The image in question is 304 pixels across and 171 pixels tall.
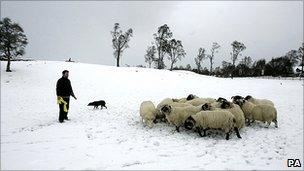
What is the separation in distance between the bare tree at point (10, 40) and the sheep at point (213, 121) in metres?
28.2

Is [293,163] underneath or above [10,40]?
underneath

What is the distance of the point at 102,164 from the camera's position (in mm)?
8555

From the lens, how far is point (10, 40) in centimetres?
3441

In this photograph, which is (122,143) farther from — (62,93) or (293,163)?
(293,163)

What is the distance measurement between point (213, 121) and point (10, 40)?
30.8 metres

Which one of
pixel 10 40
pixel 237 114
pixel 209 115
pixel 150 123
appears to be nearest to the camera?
pixel 209 115

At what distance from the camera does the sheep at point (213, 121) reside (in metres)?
12.0

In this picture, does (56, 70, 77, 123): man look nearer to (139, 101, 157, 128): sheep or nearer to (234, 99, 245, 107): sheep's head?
(139, 101, 157, 128): sheep

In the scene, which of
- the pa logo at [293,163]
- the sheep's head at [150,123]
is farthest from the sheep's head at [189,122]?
the pa logo at [293,163]

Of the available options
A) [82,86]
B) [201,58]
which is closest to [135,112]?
[82,86]

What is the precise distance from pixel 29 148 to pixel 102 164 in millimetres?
2965

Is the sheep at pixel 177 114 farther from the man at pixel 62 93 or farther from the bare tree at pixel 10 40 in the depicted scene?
the bare tree at pixel 10 40

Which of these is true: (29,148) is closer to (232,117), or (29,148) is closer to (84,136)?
(84,136)

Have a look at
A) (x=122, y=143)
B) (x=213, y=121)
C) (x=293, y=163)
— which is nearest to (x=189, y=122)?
(x=213, y=121)
